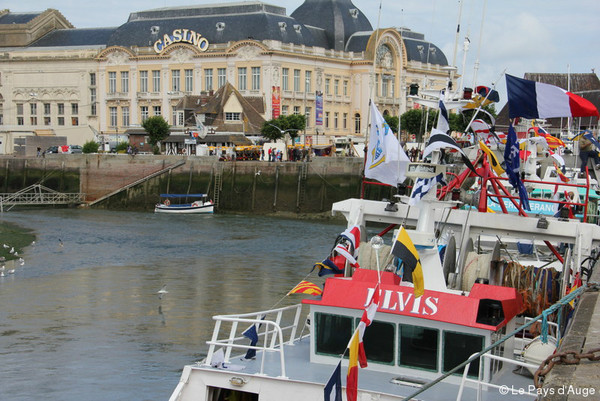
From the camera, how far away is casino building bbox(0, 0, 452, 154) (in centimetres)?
8688

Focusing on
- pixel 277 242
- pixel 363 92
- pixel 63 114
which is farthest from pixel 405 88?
pixel 277 242

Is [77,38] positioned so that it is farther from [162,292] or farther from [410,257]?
[410,257]

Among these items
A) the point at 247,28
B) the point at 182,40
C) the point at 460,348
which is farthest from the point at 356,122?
the point at 460,348

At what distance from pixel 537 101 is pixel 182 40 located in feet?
254

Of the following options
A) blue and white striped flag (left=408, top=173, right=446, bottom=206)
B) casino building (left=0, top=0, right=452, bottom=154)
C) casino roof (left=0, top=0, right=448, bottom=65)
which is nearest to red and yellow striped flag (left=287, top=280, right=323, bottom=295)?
blue and white striped flag (left=408, top=173, right=446, bottom=206)

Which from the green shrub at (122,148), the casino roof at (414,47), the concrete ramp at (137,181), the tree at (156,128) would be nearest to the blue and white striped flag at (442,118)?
the concrete ramp at (137,181)

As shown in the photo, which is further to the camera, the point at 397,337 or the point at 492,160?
the point at 492,160

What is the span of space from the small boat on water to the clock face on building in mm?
35968

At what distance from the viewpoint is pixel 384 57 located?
95.3 meters

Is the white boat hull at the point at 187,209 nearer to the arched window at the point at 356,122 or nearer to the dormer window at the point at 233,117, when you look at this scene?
the dormer window at the point at 233,117

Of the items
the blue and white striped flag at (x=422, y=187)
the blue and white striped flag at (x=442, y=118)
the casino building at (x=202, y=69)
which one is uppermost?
the casino building at (x=202, y=69)

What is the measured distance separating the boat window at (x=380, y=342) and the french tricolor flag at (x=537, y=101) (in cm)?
421

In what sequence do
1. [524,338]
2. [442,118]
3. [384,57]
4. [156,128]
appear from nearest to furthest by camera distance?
[524,338], [442,118], [156,128], [384,57]

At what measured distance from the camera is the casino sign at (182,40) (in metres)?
88.0
